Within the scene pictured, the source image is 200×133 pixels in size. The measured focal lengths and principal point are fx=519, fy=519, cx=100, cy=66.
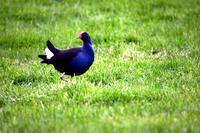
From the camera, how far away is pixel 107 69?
359 inches

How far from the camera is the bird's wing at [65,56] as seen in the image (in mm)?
8062

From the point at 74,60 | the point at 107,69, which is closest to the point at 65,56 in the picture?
the point at 74,60

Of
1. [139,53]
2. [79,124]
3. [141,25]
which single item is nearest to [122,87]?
[79,124]

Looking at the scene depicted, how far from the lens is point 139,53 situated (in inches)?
413

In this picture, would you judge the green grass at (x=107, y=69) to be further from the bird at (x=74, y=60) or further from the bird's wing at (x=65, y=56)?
the bird's wing at (x=65, y=56)

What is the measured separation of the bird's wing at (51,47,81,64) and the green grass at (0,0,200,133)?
37 cm

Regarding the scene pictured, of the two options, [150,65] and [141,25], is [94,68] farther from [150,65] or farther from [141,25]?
[141,25]

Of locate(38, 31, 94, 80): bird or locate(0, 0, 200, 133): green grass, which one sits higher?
locate(38, 31, 94, 80): bird

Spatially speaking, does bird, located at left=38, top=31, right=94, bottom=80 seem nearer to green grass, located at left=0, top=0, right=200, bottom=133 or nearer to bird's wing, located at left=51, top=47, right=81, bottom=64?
bird's wing, located at left=51, top=47, right=81, bottom=64

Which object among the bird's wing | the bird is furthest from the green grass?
the bird's wing

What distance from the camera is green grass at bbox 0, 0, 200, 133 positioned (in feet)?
20.5

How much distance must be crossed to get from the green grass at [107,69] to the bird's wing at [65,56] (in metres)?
0.37

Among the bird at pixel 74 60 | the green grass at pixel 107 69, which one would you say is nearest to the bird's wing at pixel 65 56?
the bird at pixel 74 60

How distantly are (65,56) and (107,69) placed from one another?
1241 millimetres
